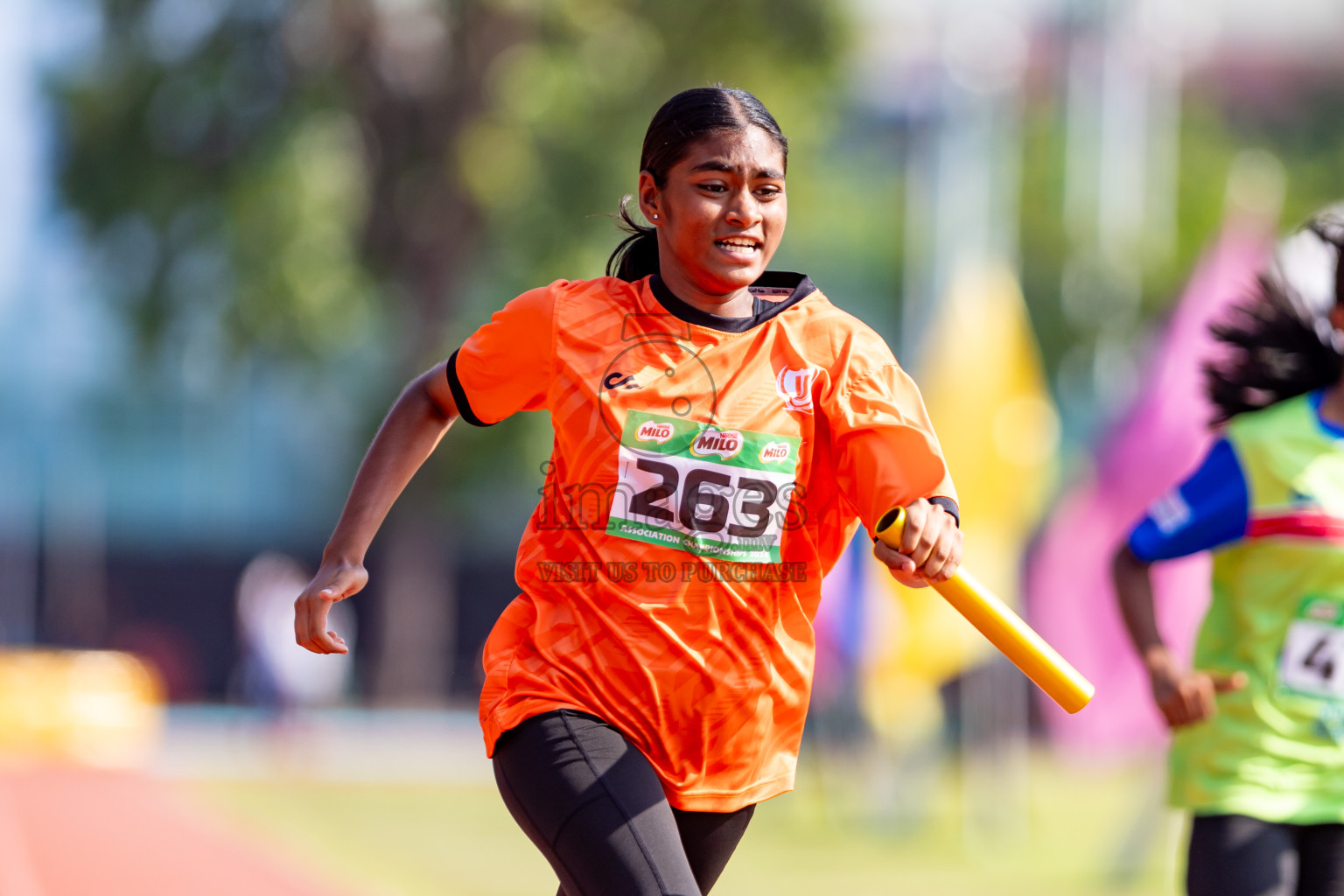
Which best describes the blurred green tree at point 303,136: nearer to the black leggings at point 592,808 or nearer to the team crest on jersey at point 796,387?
the team crest on jersey at point 796,387

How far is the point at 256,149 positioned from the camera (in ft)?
65.8

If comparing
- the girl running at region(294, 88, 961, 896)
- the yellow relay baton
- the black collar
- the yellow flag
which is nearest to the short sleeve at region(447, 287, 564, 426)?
the girl running at region(294, 88, 961, 896)

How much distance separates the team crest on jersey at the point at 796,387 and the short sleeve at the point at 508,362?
459 millimetres

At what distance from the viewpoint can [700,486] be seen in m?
3.08

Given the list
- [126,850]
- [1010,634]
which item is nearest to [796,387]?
[1010,634]

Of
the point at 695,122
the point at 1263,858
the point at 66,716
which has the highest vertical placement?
the point at 695,122

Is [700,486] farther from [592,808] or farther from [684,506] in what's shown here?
[592,808]

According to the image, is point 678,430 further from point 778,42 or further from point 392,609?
point 392,609

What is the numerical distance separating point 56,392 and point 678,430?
3227 cm

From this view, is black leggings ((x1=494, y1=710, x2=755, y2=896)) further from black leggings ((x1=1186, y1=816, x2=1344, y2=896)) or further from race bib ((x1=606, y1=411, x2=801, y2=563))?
black leggings ((x1=1186, y1=816, x2=1344, y2=896))

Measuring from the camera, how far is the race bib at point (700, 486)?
308cm

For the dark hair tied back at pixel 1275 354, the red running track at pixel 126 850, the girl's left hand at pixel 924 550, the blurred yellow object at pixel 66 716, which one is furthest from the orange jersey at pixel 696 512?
the blurred yellow object at pixel 66 716

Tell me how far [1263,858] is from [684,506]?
159 cm

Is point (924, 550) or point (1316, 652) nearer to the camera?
point (924, 550)
